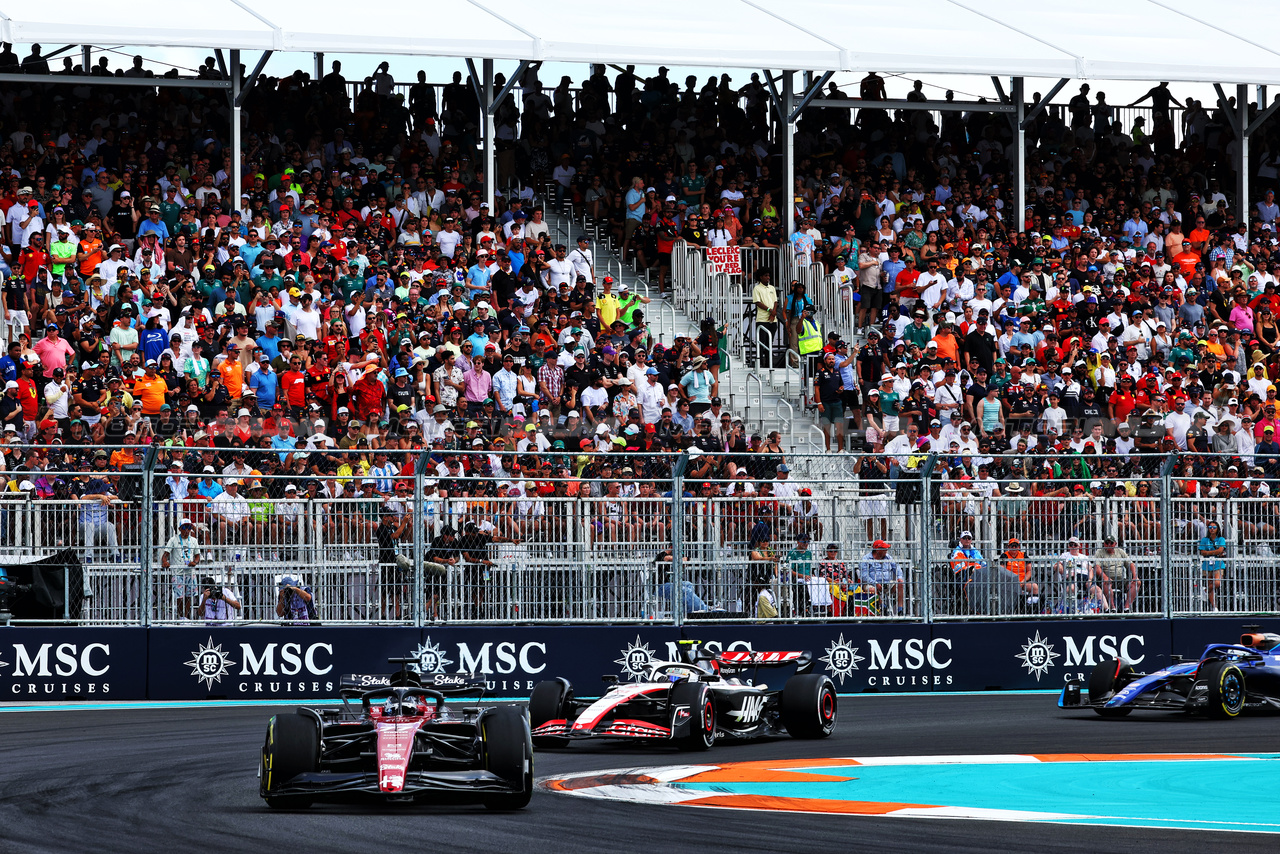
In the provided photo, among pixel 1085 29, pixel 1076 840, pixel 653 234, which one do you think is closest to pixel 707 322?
pixel 653 234

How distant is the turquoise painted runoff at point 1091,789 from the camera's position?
10406 mm

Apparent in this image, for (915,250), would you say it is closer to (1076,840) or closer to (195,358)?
(195,358)

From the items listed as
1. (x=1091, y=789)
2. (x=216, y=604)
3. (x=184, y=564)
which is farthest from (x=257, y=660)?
(x=1091, y=789)

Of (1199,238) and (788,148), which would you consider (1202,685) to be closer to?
(788,148)

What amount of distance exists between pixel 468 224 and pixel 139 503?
977 cm

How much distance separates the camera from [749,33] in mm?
28000

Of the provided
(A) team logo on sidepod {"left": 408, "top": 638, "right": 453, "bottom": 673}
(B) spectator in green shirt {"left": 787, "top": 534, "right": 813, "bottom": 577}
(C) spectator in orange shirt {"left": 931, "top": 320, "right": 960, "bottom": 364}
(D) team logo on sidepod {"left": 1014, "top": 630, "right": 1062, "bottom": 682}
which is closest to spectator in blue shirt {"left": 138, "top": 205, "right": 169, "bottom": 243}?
(A) team logo on sidepod {"left": 408, "top": 638, "right": 453, "bottom": 673}

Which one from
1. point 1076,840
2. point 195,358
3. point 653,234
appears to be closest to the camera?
point 1076,840

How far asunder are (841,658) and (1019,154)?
13.2 m

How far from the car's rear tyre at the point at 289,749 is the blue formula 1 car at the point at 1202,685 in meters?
8.25

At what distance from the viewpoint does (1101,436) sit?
23953mm

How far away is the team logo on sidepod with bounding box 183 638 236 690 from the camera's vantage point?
1773cm

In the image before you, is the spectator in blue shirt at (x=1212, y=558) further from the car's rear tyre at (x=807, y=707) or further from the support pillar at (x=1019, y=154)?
the support pillar at (x=1019, y=154)

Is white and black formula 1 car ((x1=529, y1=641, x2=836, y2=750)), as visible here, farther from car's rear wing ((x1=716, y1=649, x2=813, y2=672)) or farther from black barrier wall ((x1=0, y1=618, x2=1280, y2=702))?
black barrier wall ((x1=0, y1=618, x2=1280, y2=702))
